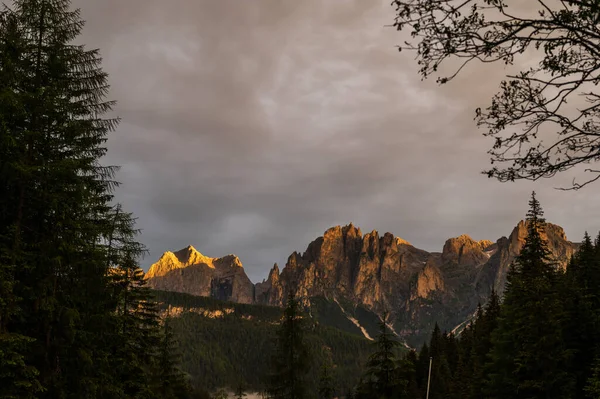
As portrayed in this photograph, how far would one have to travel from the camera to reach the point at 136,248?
71.7ft

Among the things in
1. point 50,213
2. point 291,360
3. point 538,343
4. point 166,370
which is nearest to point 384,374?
point 291,360

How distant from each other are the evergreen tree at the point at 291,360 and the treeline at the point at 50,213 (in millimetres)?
15884

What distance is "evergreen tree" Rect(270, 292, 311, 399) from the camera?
33.0m

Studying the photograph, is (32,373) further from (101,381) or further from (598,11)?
(598,11)

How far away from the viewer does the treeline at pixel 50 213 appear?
1433cm

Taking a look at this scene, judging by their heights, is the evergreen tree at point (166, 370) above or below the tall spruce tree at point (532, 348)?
below

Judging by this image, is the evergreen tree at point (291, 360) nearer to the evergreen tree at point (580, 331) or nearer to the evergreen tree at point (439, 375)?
the evergreen tree at point (580, 331)

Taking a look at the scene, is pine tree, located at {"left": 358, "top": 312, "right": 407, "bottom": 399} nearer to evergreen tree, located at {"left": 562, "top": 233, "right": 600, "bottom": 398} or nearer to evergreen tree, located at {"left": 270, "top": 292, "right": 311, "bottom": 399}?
evergreen tree, located at {"left": 270, "top": 292, "right": 311, "bottom": 399}

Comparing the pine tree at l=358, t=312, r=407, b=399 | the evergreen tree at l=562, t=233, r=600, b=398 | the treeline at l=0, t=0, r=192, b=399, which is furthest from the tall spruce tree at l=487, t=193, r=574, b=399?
the treeline at l=0, t=0, r=192, b=399

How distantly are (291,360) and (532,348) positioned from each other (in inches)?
598

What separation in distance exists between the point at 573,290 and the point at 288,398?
18.5 m

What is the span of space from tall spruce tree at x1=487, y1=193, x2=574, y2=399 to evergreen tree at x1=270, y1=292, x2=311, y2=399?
Result: 38.6 ft

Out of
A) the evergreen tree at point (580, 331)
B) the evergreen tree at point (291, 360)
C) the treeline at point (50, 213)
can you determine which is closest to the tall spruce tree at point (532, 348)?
the evergreen tree at point (580, 331)

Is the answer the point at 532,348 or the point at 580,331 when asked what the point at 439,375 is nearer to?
the point at 580,331
